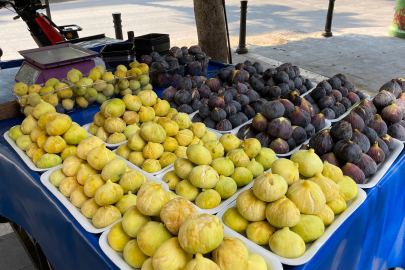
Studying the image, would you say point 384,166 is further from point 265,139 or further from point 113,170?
point 113,170

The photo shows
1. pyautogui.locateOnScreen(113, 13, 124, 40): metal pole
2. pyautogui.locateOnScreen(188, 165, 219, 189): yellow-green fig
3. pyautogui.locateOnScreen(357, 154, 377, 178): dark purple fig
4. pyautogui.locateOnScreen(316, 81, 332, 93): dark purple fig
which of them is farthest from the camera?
pyautogui.locateOnScreen(113, 13, 124, 40): metal pole

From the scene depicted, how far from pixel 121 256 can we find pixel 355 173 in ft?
3.89

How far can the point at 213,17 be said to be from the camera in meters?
4.53

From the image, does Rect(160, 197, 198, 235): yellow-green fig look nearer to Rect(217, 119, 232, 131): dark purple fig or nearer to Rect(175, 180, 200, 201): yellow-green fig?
Rect(175, 180, 200, 201): yellow-green fig

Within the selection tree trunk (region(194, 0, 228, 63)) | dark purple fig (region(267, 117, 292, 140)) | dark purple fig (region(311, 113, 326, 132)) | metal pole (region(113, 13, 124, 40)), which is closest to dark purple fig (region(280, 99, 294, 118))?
dark purple fig (region(267, 117, 292, 140))

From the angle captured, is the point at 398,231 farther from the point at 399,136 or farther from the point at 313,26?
the point at 313,26

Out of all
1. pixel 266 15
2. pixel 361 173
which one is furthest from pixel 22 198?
pixel 266 15

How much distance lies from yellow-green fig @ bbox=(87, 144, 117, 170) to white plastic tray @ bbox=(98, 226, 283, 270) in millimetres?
352

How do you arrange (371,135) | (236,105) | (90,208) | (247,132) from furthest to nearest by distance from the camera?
(236,105) → (247,132) → (371,135) → (90,208)

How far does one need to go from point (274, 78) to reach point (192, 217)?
6.29 ft

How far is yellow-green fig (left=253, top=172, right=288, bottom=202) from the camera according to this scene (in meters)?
1.16

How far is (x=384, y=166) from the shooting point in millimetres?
1697

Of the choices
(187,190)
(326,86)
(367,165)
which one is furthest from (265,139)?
(326,86)

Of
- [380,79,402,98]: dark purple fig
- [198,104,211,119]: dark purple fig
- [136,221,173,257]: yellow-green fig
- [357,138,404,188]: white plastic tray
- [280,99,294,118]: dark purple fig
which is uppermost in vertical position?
[380,79,402,98]: dark purple fig
